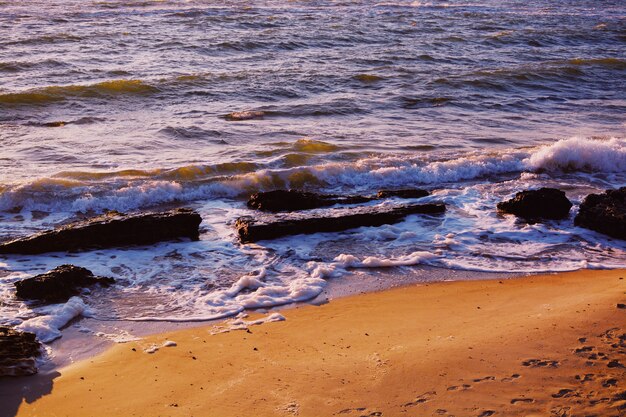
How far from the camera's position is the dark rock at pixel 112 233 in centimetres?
796

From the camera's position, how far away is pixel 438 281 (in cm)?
751

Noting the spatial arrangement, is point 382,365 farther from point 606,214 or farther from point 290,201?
point 606,214

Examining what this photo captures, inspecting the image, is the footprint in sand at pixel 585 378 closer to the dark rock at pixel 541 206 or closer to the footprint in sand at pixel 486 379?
the footprint in sand at pixel 486 379

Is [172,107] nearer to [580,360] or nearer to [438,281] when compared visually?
[438,281]

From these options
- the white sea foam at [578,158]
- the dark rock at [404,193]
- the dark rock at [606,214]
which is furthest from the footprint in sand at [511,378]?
the white sea foam at [578,158]

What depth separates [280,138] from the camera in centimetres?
1326

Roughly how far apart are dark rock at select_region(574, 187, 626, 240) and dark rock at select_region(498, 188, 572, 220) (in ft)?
0.86

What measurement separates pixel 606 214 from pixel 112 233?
592 cm

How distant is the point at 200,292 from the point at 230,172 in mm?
4349

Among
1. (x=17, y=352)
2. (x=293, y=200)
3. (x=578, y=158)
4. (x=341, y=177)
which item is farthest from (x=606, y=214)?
(x=17, y=352)

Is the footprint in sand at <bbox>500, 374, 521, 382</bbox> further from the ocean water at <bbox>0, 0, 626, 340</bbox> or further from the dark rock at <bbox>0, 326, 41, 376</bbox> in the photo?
the dark rock at <bbox>0, 326, 41, 376</bbox>

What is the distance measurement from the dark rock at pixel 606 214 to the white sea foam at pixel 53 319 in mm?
6065

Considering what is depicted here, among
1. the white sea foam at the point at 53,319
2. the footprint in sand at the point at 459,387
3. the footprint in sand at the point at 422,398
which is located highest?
the footprint in sand at the point at 459,387

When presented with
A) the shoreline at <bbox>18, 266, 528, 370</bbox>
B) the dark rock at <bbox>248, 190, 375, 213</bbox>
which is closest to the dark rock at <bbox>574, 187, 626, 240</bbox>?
the shoreline at <bbox>18, 266, 528, 370</bbox>
